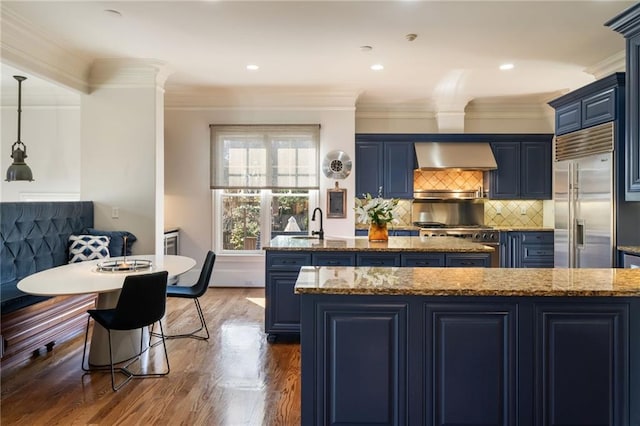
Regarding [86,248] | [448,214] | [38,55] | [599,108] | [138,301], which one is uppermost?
[38,55]

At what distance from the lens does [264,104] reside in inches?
231

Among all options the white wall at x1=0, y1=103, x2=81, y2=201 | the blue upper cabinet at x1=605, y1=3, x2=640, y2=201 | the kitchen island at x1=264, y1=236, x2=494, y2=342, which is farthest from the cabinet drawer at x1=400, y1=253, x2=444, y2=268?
the white wall at x1=0, y1=103, x2=81, y2=201

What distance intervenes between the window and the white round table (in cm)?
239

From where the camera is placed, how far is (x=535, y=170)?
6145 mm

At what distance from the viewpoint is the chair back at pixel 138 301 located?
2678 millimetres

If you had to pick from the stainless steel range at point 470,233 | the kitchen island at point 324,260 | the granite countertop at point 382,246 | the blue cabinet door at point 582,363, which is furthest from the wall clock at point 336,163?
the blue cabinet door at point 582,363

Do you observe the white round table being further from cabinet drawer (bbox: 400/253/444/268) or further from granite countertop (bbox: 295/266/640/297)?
cabinet drawer (bbox: 400/253/444/268)

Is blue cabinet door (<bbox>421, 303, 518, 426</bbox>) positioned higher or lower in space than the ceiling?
lower

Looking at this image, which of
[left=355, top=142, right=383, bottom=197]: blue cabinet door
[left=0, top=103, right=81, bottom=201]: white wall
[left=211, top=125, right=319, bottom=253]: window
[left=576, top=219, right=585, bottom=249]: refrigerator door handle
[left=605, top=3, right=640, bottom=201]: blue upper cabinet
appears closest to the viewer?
[left=605, top=3, right=640, bottom=201]: blue upper cabinet

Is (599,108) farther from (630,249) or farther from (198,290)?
(198,290)

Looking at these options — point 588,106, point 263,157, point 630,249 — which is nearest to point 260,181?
point 263,157

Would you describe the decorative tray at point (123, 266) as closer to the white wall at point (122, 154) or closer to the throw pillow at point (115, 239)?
the throw pillow at point (115, 239)

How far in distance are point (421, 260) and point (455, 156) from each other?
2.97 m

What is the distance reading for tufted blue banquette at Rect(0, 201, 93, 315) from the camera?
130 inches
